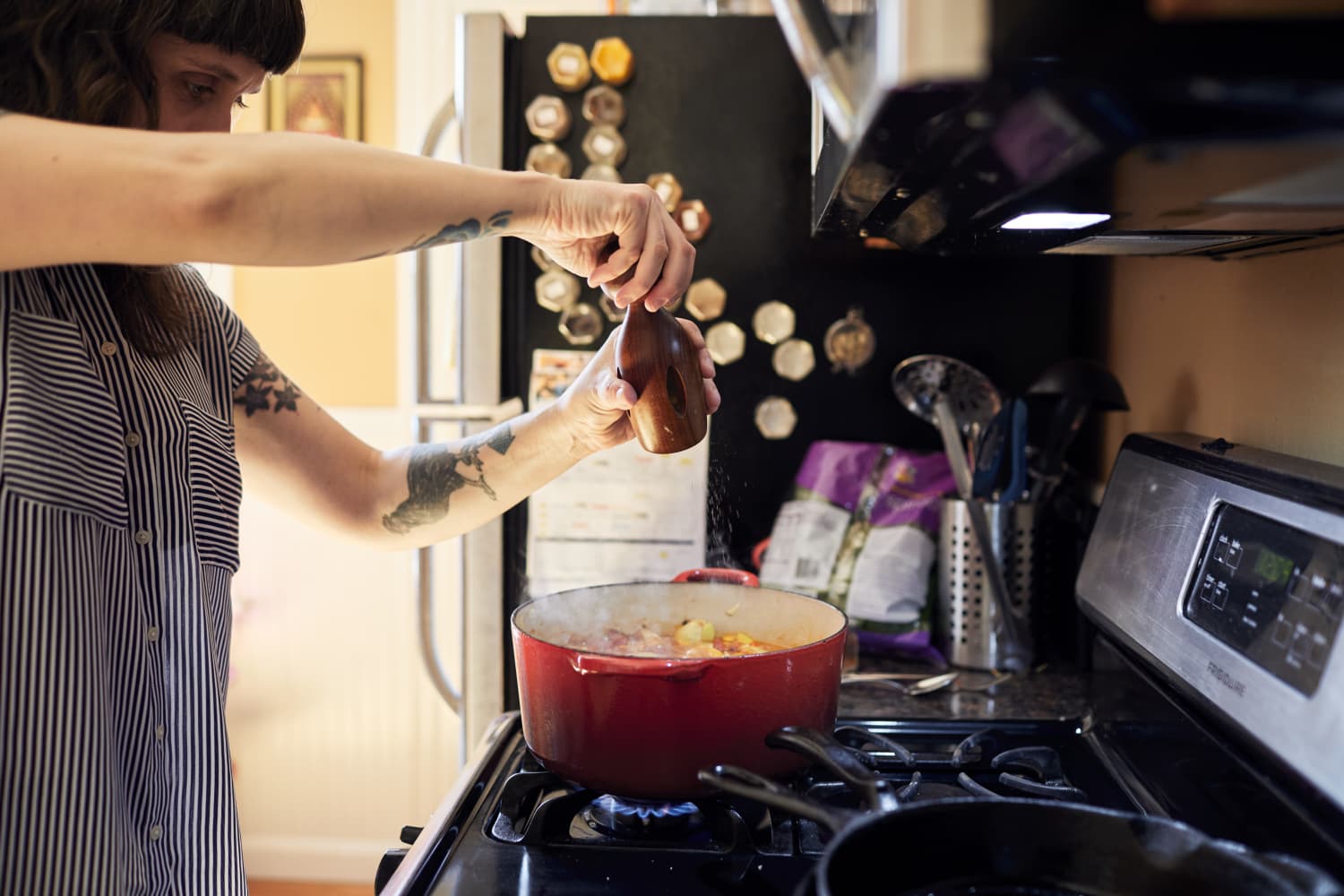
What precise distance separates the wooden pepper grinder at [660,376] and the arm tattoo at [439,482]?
0.83 ft

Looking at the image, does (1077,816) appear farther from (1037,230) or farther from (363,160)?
(363,160)

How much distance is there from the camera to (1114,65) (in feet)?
1.47

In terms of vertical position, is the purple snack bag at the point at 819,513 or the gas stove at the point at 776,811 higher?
the purple snack bag at the point at 819,513

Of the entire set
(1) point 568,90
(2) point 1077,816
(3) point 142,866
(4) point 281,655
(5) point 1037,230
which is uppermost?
(1) point 568,90

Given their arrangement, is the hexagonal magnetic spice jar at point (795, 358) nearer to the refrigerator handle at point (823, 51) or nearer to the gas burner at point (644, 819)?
the gas burner at point (644, 819)

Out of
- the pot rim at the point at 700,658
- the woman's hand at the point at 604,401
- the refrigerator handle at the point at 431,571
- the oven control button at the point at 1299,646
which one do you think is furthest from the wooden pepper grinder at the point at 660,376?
the refrigerator handle at the point at 431,571

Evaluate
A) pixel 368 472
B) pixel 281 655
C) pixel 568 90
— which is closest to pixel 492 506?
pixel 368 472

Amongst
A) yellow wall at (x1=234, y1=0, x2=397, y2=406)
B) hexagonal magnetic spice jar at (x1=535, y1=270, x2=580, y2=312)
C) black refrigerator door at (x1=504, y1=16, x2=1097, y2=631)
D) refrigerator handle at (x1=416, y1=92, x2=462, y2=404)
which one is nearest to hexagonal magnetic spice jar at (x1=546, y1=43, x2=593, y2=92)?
black refrigerator door at (x1=504, y1=16, x2=1097, y2=631)

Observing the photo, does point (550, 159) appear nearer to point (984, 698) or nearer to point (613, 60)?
point (613, 60)

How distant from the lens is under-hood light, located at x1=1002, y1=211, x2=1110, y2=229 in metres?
0.81

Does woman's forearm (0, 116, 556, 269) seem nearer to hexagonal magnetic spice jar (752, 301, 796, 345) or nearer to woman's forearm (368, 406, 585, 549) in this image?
woman's forearm (368, 406, 585, 549)

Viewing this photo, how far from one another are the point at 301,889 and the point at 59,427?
256 centimetres

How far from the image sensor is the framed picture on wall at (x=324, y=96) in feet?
9.57

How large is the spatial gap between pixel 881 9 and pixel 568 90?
48.6 inches
